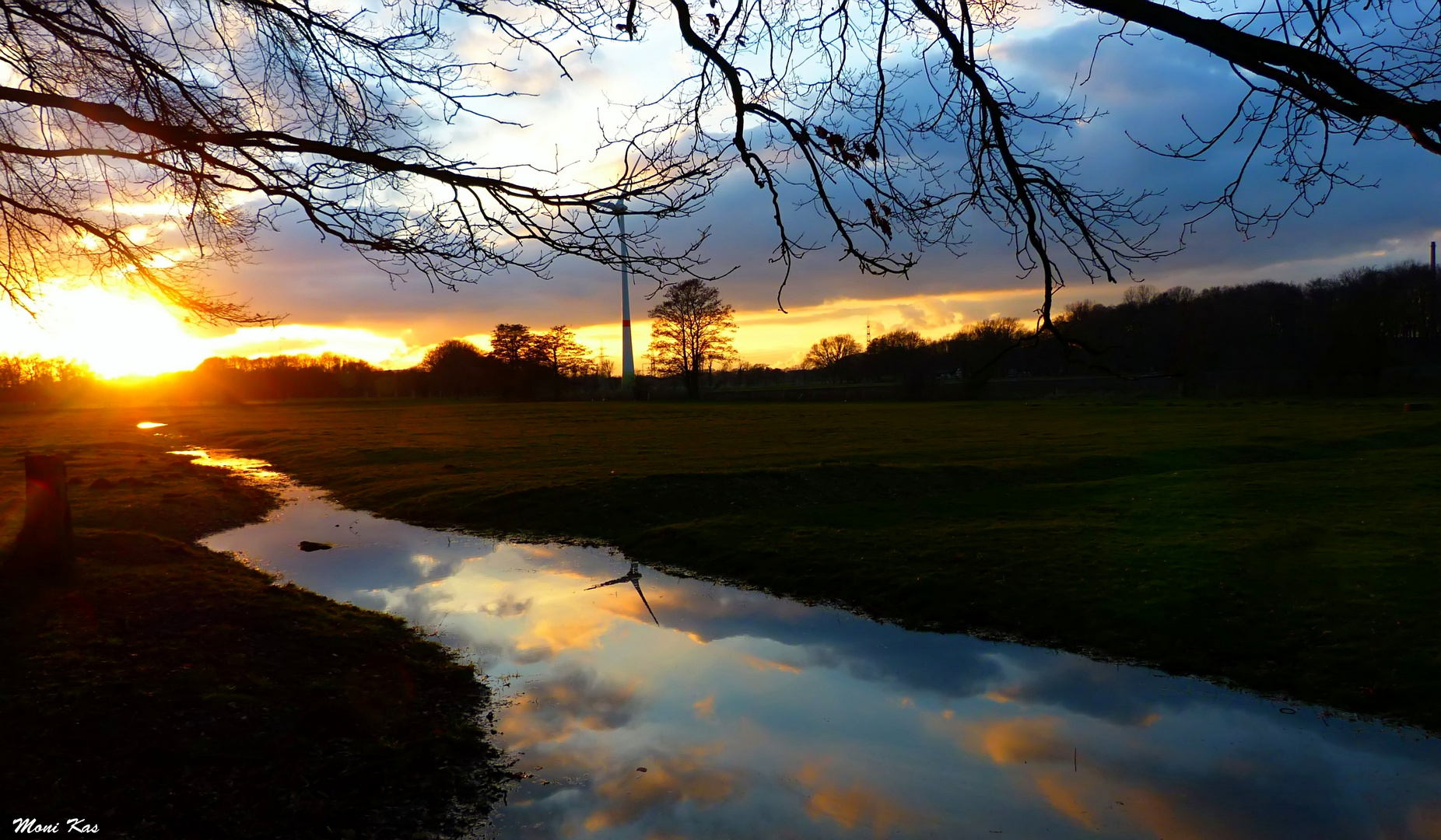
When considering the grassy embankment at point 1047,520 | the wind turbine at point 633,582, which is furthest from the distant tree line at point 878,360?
the wind turbine at point 633,582

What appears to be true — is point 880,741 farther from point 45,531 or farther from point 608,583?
point 45,531

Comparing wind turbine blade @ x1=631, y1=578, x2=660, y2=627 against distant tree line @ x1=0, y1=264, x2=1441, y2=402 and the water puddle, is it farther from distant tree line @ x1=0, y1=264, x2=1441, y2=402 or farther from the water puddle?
distant tree line @ x1=0, y1=264, x2=1441, y2=402

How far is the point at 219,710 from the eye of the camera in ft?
22.5

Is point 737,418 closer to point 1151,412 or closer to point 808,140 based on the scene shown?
point 1151,412

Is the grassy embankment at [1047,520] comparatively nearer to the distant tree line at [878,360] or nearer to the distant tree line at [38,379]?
the distant tree line at [878,360]

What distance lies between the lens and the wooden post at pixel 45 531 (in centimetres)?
1001

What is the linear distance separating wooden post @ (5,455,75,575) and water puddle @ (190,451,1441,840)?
11.9 ft

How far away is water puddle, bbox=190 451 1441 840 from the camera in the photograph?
599 cm

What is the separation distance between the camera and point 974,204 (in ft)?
18.2

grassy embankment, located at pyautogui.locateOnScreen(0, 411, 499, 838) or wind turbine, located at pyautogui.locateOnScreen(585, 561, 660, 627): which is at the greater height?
grassy embankment, located at pyautogui.locateOnScreen(0, 411, 499, 838)

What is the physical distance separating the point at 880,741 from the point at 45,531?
10150mm

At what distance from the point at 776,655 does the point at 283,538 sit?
12.8 meters

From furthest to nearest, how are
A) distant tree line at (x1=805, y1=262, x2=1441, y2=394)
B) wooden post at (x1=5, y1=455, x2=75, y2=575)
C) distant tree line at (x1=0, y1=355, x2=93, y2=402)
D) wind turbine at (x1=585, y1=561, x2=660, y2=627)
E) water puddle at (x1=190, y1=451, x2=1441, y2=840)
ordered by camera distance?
distant tree line at (x1=0, y1=355, x2=93, y2=402) → distant tree line at (x1=805, y1=262, x2=1441, y2=394) → wind turbine at (x1=585, y1=561, x2=660, y2=627) → wooden post at (x1=5, y1=455, x2=75, y2=575) → water puddle at (x1=190, y1=451, x2=1441, y2=840)

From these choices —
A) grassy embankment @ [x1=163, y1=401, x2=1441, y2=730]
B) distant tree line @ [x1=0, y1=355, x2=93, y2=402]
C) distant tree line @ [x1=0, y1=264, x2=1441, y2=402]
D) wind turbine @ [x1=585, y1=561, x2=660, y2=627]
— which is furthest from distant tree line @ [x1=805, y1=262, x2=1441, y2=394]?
distant tree line @ [x1=0, y1=355, x2=93, y2=402]
